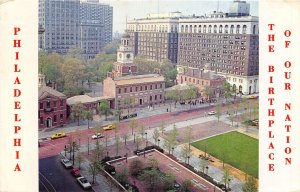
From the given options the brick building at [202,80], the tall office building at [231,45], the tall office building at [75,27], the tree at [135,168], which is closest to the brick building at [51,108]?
the tree at [135,168]

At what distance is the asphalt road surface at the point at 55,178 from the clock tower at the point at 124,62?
15.0 meters

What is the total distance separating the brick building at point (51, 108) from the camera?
2083 cm

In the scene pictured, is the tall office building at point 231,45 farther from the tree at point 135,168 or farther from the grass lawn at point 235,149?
the tree at point 135,168

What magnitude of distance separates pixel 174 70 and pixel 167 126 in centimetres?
1532

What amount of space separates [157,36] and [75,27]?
9320 mm

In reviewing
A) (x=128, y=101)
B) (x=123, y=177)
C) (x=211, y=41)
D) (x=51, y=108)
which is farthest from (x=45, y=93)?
(x=211, y=41)

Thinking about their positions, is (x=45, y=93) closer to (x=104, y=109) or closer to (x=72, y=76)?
(x=104, y=109)

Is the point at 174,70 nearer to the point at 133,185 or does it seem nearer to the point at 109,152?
the point at 109,152

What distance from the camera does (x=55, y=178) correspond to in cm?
1480

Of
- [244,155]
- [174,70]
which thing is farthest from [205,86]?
[244,155]

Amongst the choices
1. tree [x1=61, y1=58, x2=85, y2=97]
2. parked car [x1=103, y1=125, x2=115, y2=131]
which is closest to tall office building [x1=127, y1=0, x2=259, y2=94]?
tree [x1=61, y1=58, x2=85, y2=97]

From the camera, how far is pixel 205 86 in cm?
3012

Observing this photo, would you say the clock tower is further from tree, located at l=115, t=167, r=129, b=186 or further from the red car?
tree, located at l=115, t=167, r=129, b=186

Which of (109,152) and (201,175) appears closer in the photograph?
(201,175)
